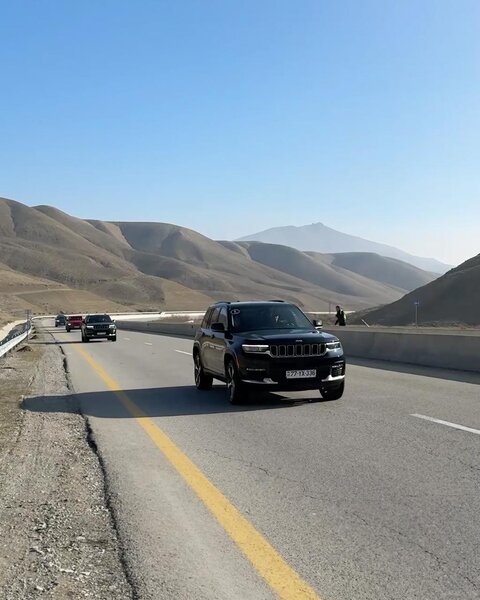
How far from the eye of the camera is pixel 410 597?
3807 mm

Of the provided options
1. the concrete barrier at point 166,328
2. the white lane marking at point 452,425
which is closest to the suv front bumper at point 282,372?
the white lane marking at point 452,425

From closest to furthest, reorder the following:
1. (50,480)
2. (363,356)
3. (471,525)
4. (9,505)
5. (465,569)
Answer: (465,569)
(471,525)
(9,505)
(50,480)
(363,356)

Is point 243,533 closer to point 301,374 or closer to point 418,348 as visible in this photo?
point 301,374

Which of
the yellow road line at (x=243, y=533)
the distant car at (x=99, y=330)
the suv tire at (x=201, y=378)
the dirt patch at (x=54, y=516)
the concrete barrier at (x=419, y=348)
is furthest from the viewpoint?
the distant car at (x=99, y=330)

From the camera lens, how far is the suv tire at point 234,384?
11062 mm

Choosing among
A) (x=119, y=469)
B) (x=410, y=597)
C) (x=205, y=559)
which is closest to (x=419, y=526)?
(x=410, y=597)

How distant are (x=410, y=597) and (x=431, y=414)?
637 centimetres

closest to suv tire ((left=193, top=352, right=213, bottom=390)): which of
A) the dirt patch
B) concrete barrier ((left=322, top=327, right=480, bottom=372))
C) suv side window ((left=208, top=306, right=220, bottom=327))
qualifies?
suv side window ((left=208, top=306, right=220, bottom=327))

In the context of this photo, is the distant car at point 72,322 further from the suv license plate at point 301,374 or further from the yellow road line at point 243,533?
the yellow road line at point 243,533

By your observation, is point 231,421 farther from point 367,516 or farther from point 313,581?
point 313,581

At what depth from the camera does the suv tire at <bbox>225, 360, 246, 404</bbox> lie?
11062mm

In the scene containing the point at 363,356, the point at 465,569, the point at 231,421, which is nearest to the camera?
the point at 465,569

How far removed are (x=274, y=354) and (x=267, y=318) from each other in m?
1.59

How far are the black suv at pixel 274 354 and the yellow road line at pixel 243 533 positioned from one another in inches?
102
